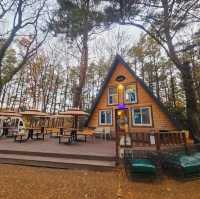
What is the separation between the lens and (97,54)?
17.7 metres

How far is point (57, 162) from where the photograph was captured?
4938 millimetres

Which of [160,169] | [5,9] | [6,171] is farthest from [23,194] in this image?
[5,9]

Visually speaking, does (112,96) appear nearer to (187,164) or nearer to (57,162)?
(57,162)

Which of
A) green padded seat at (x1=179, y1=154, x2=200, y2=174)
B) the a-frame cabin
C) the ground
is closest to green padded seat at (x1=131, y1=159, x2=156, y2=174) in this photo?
the ground

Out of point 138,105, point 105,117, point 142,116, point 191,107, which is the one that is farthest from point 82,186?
point 105,117

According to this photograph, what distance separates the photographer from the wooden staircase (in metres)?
4.80

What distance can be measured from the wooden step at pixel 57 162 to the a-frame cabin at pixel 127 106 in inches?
186

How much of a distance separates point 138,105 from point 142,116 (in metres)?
0.74

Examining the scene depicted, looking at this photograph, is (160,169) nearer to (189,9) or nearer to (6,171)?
(6,171)

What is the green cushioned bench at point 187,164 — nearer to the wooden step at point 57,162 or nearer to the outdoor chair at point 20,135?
the wooden step at point 57,162

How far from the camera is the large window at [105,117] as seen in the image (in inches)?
→ 442

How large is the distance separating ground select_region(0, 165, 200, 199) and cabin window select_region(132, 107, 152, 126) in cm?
573

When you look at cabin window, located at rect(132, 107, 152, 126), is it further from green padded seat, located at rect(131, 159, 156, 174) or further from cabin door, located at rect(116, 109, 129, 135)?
green padded seat, located at rect(131, 159, 156, 174)

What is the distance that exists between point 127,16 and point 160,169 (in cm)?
727
